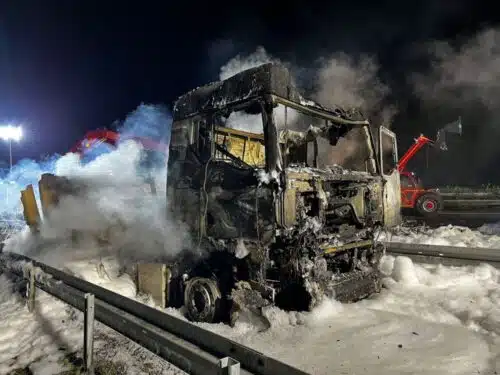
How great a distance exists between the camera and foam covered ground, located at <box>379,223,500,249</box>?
829 centimetres

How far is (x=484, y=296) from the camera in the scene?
15.7ft

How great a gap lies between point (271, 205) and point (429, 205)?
36.2 feet

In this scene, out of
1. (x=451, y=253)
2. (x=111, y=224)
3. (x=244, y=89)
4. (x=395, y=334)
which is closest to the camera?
(x=395, y=334)

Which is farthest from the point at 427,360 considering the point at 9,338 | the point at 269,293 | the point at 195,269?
the point at 9,338

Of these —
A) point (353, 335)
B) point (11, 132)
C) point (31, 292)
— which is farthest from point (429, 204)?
point (11, 132)

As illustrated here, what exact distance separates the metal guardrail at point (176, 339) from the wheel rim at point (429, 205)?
12269 mm

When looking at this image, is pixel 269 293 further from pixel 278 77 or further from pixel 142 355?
pixel 278 77

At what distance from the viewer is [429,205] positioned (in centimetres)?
1308

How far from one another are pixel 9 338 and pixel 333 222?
13.2 ft

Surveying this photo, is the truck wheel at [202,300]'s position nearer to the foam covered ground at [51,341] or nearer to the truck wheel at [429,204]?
the foam covered ground at [51,341]

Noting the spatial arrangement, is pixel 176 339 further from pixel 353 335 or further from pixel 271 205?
pixel 353 335

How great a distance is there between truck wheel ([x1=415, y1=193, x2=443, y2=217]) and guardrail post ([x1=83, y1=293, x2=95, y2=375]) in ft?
41.1

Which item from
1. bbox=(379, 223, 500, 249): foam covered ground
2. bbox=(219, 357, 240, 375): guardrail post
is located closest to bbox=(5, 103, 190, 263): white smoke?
bbox=(219, 357, 240, 375): guardrail post

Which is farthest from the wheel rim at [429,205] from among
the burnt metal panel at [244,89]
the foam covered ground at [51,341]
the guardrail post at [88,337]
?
the guardrail post at [88,337]
